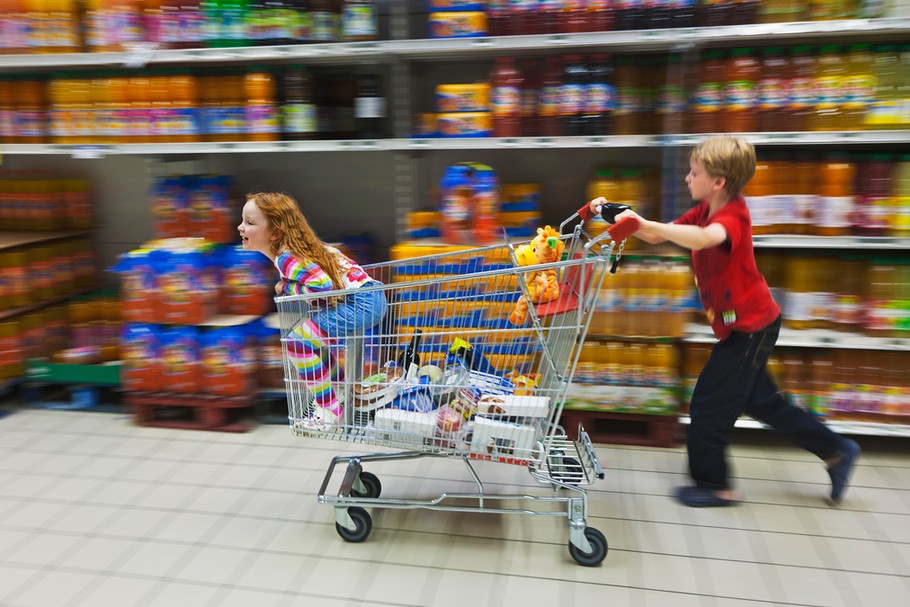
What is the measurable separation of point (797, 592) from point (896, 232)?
1.66 meters

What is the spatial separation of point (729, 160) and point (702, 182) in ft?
0.39

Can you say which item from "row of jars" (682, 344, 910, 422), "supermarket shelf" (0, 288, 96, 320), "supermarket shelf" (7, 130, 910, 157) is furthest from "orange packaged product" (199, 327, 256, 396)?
"row of jars" (682, 344, 910, 422)

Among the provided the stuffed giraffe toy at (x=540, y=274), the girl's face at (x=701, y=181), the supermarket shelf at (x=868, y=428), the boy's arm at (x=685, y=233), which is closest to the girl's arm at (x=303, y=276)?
the stuffed giraffe toy at (x=540, y=274)

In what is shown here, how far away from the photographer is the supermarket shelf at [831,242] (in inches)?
115

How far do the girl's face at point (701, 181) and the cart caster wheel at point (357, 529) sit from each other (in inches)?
65.5

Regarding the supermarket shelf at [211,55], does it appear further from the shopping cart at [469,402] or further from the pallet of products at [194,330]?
the shopping cart at [469,402]

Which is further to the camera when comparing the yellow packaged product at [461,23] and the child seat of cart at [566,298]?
the yellow packaged product at [461,23]

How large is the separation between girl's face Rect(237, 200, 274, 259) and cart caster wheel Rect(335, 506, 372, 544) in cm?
105

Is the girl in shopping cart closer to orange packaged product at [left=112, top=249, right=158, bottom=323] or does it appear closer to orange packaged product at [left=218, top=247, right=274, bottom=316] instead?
orange packaged product at [left=218, top=247, right=274, bottom=316]

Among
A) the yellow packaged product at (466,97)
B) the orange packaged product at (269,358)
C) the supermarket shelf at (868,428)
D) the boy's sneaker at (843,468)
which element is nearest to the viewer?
the boy's sneaker at (843,468)

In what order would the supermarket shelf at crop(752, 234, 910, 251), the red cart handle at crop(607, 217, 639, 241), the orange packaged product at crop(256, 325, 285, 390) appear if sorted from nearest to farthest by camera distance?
the red cart handle at crop(607, 217, 639, 241) < the supermarket shelf at crop(752, 234, 910, 251) < the orange packaged product at crop(256, 325, 285, 390)

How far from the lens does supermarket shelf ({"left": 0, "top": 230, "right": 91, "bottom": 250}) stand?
3773mm

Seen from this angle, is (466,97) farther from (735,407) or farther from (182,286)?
(735,407)

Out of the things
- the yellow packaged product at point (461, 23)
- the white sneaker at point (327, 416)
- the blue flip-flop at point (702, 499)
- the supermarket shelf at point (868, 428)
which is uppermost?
the yellow packaged product at point (461, 23)
